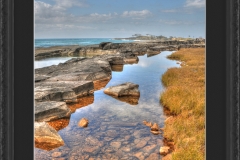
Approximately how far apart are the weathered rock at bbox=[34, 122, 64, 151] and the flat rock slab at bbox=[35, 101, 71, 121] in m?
0.32

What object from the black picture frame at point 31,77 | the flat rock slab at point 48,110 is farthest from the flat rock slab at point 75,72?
the black picture frame at point 31,77

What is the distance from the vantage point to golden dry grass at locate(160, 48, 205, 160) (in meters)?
2.23

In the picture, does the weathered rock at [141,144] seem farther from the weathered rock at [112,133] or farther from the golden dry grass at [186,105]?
the weathered rock at [112,133]

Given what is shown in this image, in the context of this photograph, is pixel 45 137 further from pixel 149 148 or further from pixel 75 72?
pixel 75 72

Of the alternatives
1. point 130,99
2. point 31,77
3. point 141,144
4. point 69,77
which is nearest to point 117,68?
point 130,99

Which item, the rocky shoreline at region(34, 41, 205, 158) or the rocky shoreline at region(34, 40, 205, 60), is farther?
the rocky shoreline at region(34, 40, 205, 60)

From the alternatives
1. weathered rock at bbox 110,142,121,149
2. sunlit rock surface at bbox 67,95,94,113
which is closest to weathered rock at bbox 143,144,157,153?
weathered rock at bbox 110,142,121,149

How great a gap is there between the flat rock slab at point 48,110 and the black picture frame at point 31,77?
6.97 feet

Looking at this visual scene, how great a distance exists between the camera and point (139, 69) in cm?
620

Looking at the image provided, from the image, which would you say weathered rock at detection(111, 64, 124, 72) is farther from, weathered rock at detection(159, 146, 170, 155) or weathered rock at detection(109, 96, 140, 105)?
weathered rock at detection(159, 146, 170, 155)

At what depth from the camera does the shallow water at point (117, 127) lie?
2664 millimetres
